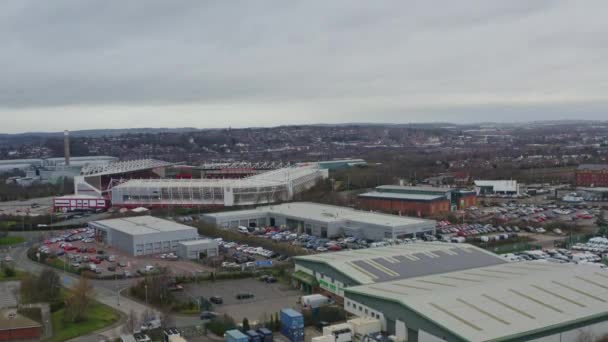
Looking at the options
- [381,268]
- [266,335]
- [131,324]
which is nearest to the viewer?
[266,335]

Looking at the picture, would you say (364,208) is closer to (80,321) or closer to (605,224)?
(605,224)

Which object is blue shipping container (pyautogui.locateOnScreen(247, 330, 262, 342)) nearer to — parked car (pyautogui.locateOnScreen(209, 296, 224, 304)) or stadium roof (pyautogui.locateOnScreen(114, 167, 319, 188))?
parked car (pyautogui.locateOnScreen(209, 296, 224, 304))

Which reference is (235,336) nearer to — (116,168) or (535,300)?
(535,300)

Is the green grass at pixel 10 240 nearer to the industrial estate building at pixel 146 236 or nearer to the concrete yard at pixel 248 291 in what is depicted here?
the industrial estate building at pixel 146 236

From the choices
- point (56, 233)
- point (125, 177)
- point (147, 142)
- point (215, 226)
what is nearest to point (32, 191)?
point (125, 177)

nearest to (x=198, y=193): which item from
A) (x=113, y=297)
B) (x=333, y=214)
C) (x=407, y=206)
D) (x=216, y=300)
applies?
(x=333, y=214)

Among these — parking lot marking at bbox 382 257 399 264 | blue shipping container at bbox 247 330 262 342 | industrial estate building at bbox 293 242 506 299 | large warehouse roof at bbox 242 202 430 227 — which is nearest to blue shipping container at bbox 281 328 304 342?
blue shipping container at bbox 247 330 262 342
